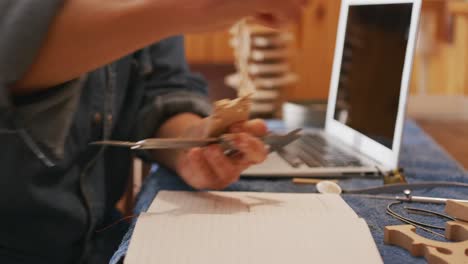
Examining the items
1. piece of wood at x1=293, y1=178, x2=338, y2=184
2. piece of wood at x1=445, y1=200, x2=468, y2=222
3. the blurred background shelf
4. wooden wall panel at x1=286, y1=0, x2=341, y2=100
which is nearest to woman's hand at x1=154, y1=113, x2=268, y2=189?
piece of wood at x1=293, y1=178, x2=338, y2=184

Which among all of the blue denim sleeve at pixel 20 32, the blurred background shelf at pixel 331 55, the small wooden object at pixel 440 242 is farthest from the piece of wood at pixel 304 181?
the blurred background shelf at pixel 331 55

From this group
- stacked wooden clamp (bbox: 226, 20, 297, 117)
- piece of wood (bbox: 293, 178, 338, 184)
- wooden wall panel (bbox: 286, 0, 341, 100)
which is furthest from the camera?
wooden wall panel (bbox: 286, 0, 341, 100)

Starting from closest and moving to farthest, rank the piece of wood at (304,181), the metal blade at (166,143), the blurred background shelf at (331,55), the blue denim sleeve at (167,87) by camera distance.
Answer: the metal blade at (166,143) → the piece of wood at (304,181) → the blue denim sleeve at (167,87) → the blurred background shelf at (331,55)

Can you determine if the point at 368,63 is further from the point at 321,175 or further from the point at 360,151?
the point at 321,175

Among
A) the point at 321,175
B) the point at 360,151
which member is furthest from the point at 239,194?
the point at 360,151

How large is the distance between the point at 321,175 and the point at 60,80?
17.5 inches

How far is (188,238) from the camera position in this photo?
0.53 m

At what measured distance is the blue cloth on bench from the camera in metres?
0.56

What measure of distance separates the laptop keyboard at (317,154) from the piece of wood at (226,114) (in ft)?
0.72

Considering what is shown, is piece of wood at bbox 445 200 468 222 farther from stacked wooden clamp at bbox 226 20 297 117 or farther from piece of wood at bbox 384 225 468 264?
stacked wooden clamp at bbox 226 20 297 117

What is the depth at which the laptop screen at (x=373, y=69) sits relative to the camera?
2.84 feet

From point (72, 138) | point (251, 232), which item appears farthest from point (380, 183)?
point (72, 138)

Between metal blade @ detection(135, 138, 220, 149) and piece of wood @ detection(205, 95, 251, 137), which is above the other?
piece of wood @ detection(205, 95, 251, 137)

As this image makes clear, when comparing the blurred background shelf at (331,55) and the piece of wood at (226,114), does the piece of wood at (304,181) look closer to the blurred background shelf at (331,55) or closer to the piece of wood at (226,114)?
the piece of wood at (226,114)
